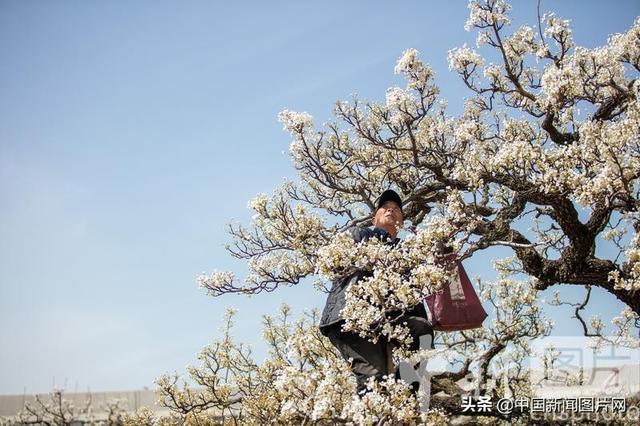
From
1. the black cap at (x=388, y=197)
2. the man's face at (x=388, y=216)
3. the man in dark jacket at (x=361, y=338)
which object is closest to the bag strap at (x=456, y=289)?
the man in dark jacket at (x=361, y=338)

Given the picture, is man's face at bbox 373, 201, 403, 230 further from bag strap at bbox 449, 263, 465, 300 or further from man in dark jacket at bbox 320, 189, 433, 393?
bag strap at bbox 449, 263, 465, 300

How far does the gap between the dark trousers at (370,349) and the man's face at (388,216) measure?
1073 mm

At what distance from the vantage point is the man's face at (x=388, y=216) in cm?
630

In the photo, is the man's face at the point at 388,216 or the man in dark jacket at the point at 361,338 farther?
the man's face at the point at 388,216

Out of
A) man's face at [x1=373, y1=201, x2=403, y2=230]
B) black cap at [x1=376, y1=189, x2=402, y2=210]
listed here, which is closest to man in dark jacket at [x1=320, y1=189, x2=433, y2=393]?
man's face at [x1=373, y1=201, x2=403, y2=230]

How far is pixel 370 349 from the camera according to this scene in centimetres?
549

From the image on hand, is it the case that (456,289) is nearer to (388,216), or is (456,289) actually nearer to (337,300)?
(388,216)

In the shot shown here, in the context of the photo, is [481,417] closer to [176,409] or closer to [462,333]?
[462,333]

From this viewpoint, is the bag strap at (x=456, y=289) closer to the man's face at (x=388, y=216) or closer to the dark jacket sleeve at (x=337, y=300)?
the man's face at (x=388, y=216)

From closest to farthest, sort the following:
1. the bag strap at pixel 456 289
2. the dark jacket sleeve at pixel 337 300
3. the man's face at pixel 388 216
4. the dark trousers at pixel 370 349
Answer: the dark trousers at pixel 370 349 < the dark jacket sleeve at pixel 337 300 < the bag strap at pixel 456 289 < the man's face at pixel 388 216

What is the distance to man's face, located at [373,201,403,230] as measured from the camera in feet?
20.7

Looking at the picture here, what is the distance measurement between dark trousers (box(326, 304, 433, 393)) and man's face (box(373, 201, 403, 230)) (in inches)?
42.3

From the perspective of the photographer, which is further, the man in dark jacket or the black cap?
the black cap

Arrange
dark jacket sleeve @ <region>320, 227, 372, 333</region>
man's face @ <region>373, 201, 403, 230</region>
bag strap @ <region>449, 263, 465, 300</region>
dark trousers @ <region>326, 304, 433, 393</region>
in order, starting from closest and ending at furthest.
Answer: dark trousers @ <region>326, 304, 433, 393</region> < dark jacket sleeve @ <region>320, 227, 372, 333</region> < bag strap @ <region>449, 263, 465, 300</region> < man's face @ <region>373, 201, 403, 230</region>
